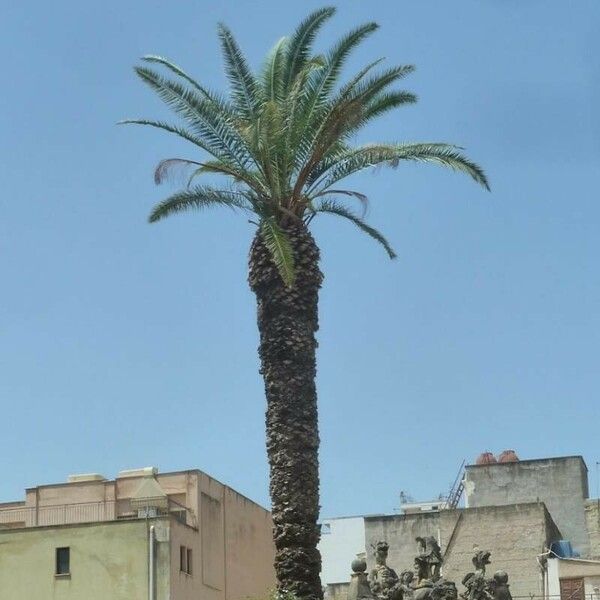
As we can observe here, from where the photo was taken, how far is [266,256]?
33.6m

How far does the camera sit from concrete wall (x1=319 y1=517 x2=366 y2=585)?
75.8 m

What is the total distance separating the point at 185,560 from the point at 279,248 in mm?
24156

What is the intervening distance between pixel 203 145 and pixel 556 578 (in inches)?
858

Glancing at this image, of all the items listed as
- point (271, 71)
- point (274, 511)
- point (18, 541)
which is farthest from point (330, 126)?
point (18, 541)

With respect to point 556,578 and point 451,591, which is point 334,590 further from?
point 451,591

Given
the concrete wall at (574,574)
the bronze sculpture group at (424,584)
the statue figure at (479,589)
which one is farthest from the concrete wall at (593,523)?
the statue figure at (479,589)

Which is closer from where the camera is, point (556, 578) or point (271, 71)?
point (271, 71)

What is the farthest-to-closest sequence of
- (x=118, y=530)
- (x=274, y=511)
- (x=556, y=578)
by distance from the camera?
(x=118, y=530) < (x=556, y=578) < (x=274, y=511)

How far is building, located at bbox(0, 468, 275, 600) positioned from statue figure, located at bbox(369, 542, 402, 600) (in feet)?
70.7

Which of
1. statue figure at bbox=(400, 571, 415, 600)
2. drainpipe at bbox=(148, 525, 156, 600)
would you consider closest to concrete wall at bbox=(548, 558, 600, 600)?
drainpipe at bbox=(148, 525, 156, 600)

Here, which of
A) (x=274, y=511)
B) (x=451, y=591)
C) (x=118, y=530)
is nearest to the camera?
(x=451, y=591)

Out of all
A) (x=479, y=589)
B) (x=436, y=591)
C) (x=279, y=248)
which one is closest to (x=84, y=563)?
(x=279, y=248)

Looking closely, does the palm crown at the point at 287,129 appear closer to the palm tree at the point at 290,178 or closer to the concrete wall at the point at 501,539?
the palm tree at the point at 290,178

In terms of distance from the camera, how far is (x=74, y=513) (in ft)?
194
